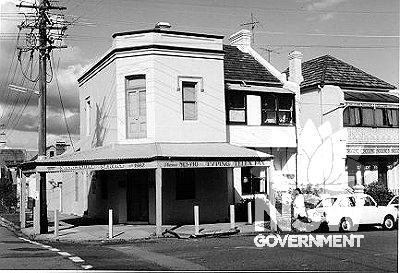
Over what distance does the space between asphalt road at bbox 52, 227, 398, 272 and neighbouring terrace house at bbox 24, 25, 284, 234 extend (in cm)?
364

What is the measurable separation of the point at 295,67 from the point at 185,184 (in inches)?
288

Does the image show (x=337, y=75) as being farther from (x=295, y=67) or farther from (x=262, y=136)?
(x=262, y=136)

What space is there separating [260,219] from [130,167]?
17.4 feet

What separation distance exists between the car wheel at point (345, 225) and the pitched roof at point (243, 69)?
8.71 metres

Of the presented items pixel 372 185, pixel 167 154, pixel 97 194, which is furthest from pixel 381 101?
pixel 97 194

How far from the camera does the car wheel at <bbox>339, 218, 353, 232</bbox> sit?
15925 millimetres

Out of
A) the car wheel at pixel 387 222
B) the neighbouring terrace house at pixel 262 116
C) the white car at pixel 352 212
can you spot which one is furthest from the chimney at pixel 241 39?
the car wheel at pixel 387 222

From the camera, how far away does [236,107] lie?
894 inches

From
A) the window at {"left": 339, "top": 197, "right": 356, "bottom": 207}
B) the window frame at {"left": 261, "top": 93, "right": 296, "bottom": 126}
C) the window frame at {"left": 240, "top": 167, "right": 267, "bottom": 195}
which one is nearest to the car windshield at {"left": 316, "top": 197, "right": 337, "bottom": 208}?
the window at {"left": 339, "top": 197, "right": 356, "bottom": 207}

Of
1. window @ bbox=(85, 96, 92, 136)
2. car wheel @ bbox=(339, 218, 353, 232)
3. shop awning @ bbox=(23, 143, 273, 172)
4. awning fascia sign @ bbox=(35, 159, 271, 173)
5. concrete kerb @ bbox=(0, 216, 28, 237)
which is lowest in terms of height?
concrete kerb @ bbox=(0, 216, 28, 237)

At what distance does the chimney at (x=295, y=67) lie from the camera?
24094 mm

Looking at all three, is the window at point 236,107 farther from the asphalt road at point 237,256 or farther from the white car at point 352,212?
the asphalt road at point 237,256

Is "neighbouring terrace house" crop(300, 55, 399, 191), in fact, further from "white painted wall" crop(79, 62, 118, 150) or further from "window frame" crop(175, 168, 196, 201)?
"white painted wall" crop(79, 62, 118, 150)

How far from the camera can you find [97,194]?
73.0 feet
